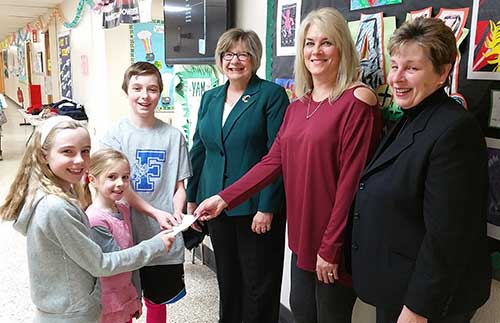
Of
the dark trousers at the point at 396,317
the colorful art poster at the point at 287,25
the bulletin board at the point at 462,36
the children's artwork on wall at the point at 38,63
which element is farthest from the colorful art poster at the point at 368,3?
the children's artwork on wall at the point at 38,63

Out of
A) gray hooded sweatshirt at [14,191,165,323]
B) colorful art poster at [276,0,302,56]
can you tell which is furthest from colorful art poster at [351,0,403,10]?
gray hooded sweatshirt at [14,191,165,323]

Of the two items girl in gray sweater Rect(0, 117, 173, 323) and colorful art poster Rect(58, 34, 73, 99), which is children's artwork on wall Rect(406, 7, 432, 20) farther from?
colorful art poster Rect(58, 34, 73, 99)

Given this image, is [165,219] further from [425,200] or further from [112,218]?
[425,200]

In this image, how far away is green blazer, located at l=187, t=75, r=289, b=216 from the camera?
1809 millimetres

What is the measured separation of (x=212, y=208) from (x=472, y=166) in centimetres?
98

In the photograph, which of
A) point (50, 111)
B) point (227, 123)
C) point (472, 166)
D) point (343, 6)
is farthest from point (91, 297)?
point (50, 111)

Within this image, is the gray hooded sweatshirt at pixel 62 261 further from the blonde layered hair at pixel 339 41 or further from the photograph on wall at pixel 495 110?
the photograph on wall at pixel 495 110

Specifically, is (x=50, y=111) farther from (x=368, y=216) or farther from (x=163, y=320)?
(x=368, y=216)

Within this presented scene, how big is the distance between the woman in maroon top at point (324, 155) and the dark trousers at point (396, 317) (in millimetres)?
189

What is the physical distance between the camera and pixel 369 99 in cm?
139

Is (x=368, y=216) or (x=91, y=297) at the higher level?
(x=368, y=216)

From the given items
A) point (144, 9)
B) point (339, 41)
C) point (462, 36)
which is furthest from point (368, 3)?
point (144, 9)

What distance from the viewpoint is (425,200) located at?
43.1 inches

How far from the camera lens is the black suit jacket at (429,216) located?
1042 mm
